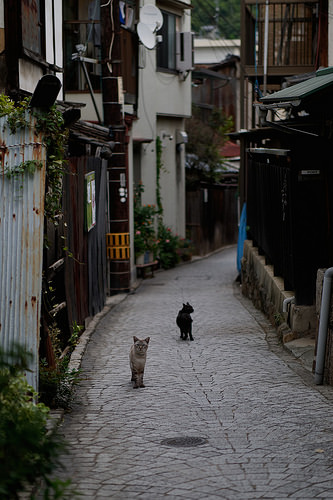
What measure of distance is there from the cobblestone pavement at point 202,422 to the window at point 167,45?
52.6 ft

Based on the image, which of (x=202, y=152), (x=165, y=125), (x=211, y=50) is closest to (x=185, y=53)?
(x=165, y=125)

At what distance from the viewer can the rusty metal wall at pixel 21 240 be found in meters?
7.54

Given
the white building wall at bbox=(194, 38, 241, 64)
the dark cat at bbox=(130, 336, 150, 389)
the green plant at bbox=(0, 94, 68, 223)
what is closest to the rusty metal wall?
the green plant at bbox=(0, 94, 68, 223)

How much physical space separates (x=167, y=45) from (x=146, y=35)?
629cm

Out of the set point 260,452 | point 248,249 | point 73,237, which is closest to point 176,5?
point 248,249

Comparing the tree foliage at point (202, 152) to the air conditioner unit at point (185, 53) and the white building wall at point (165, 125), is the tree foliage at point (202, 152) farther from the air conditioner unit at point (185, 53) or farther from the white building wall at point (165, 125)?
the air conditioner unit at point (185, 53)

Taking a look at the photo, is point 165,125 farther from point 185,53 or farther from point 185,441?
point 185,441

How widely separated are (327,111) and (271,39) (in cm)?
1013

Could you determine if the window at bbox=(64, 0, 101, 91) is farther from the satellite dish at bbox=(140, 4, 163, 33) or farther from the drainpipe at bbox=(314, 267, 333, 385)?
the drainpipe at bbox=(314, 267, 333, 385)

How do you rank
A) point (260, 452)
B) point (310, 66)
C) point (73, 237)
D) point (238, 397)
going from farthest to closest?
point (310, 66) → point (73, 237) → point (238, 397) → point (260, 452)

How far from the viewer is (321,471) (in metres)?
6.81

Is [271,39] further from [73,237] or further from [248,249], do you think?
[73,237]

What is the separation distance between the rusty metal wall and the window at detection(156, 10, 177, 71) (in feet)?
70.4

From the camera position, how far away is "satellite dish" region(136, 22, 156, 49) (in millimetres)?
22891
